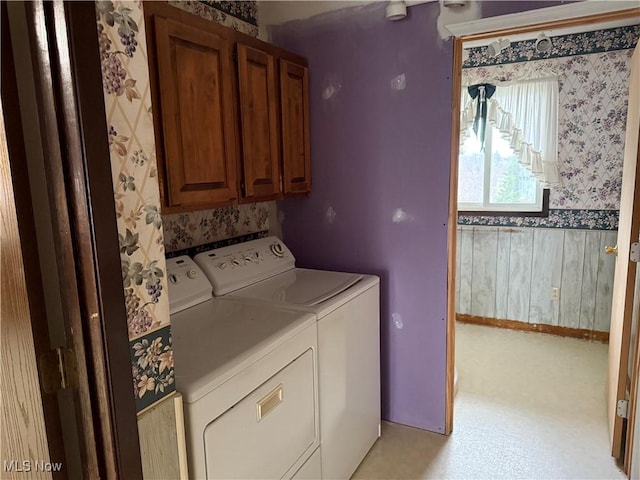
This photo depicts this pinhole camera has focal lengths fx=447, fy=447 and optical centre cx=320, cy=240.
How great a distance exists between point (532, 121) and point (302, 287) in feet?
8.45

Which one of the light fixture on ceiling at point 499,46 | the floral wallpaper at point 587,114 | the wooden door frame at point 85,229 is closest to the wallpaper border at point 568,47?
the floral wallpaper at point 587,114

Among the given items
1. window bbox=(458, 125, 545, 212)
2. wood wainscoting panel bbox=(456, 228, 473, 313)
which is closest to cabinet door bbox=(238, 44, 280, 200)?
window bbox=(458, 125, 545, 212)

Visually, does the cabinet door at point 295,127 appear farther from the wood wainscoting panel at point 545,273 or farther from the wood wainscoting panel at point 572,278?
the wood wainscoting panel at point 572,278

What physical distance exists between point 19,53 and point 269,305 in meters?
1.24

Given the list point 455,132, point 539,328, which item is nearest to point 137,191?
point 455,132

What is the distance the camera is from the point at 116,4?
83cm

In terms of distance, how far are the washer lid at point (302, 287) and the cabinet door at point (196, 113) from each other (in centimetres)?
45

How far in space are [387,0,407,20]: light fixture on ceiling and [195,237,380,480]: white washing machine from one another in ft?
4.17

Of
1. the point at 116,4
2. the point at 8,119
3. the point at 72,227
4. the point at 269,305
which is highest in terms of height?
the point at 116,4

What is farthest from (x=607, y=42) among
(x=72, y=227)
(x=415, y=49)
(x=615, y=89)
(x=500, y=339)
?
(x=72, y=227)

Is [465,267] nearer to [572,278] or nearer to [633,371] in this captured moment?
[572,278]

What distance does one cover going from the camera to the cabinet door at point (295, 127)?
2.22 meters

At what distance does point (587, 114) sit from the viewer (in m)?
3.38

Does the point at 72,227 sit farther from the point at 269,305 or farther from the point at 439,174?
the point at 439,174
